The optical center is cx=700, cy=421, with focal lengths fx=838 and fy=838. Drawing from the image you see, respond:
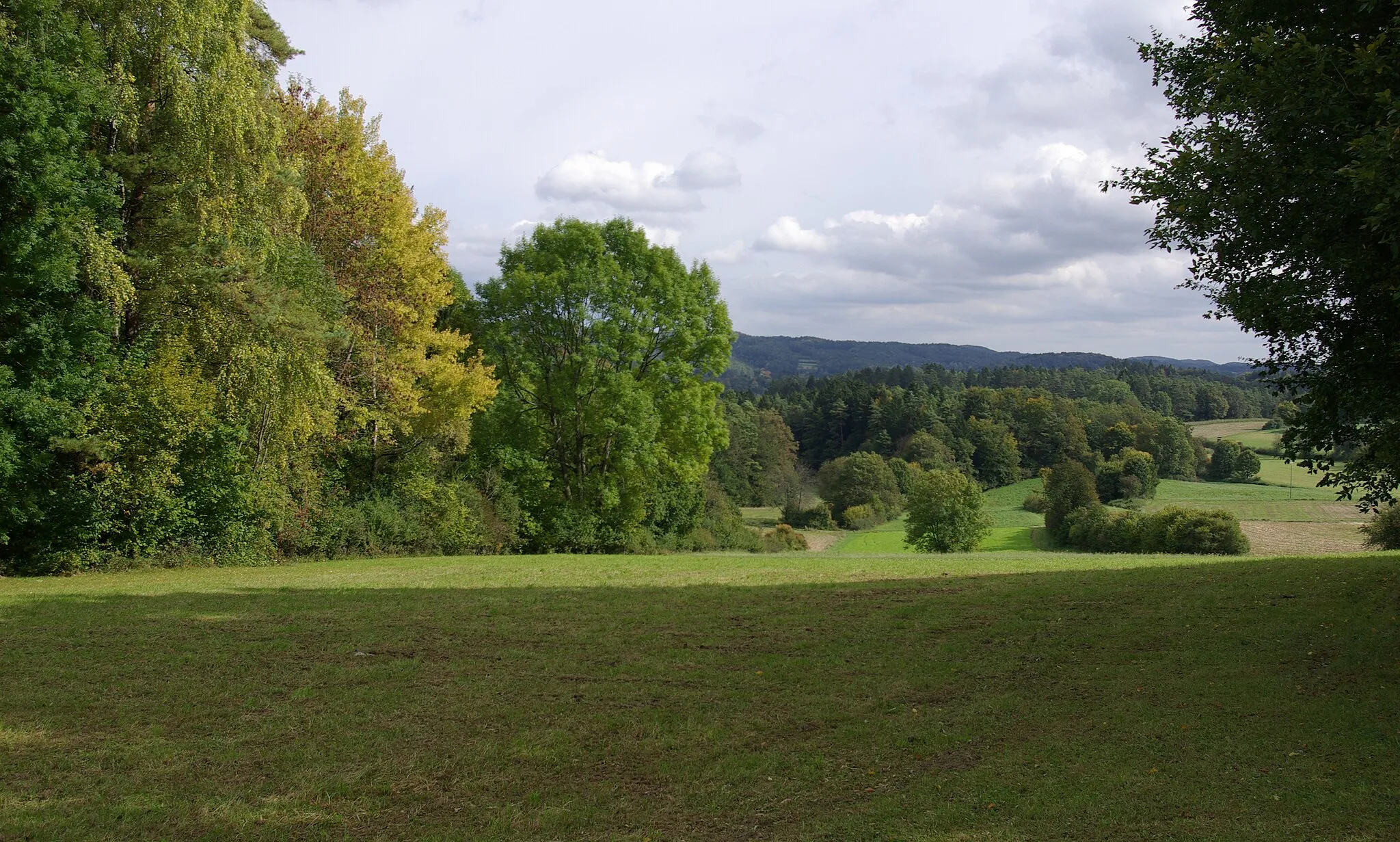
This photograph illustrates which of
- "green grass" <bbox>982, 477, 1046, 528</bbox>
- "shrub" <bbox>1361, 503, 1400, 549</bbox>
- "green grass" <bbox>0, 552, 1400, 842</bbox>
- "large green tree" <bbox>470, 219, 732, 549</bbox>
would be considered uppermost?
"large green tree" <bbox>470, 219, 732, 549</bbox>

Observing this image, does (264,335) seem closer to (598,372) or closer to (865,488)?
(598,372)

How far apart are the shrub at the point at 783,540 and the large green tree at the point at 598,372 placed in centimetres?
2544

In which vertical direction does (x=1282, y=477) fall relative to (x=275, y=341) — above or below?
below

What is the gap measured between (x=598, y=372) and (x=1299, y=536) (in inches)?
1759

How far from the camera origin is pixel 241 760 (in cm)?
742

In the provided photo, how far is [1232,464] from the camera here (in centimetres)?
8644

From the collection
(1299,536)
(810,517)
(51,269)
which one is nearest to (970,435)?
(810,517)

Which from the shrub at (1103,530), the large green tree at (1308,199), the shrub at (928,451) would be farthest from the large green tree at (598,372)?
the shrub at (928,451)

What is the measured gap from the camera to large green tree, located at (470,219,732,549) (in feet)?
101

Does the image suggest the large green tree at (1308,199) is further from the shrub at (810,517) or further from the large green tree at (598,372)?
the shrub at (810,517)

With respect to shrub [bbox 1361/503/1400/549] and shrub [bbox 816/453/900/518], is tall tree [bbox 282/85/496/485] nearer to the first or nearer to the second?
shrub [bbox 1361/503/1400/549]

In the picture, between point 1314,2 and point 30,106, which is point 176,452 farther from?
point 1314,2

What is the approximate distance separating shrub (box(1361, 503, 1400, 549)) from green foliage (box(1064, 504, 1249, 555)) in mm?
12025

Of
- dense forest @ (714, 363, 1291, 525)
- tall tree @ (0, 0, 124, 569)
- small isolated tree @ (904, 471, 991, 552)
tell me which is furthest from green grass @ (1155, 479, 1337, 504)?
tall tree @ (0, 0, 124, 569)
